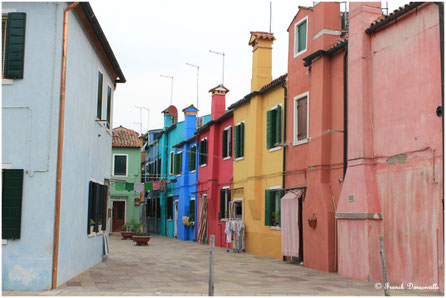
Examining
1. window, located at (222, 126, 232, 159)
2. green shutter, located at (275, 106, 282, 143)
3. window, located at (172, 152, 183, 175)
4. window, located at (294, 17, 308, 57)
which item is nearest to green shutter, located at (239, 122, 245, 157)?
window, located at (222, 126, 232, 159)

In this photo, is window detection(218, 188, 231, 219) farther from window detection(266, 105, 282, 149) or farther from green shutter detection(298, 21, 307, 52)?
green shutter detection(298, 21, 307, 52)

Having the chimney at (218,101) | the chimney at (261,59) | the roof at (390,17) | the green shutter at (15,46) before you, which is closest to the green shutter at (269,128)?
the chimney at (261,59)

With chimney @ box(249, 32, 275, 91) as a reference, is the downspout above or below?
below

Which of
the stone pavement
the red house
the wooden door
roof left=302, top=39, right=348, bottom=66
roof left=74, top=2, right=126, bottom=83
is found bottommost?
the stone pavement

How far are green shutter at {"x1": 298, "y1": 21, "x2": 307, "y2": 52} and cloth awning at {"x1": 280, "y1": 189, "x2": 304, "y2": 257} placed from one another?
4.64 meters

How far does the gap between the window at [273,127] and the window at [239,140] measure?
8.70 ft

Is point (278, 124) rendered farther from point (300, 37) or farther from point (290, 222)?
point (290, 222)

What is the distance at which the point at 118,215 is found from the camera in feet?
131

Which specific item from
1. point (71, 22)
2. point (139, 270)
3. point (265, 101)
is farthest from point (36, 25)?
point (265, 101)

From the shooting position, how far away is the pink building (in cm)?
1111

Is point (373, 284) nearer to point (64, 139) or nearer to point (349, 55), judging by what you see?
point (349, 55)

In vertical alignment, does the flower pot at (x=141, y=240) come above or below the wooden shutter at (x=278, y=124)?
below

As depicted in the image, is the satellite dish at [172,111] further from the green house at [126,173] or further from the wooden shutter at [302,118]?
the wooden shutter at [302,118]

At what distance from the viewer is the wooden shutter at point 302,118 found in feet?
55.4
